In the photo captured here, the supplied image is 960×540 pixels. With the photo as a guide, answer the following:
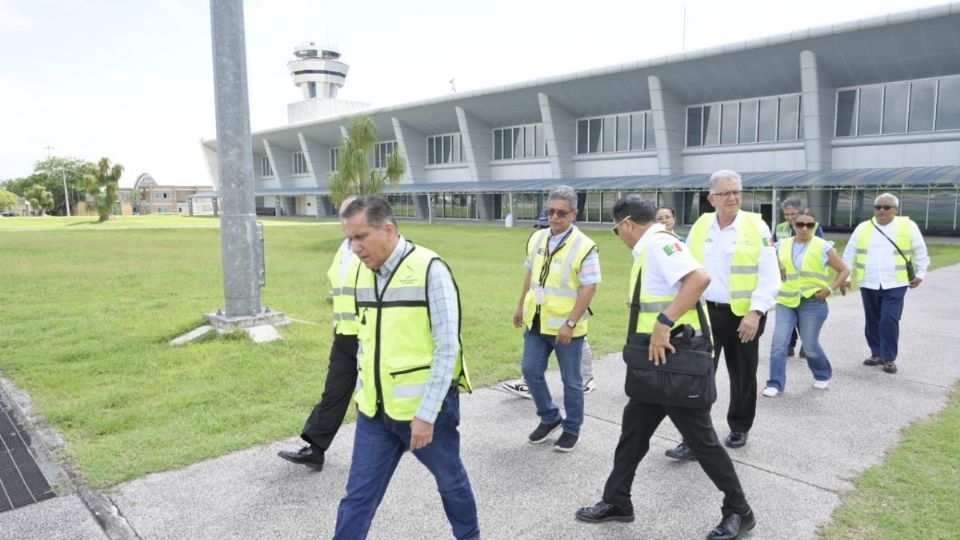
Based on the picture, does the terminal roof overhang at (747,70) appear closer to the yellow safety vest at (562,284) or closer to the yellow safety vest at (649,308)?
the yellow safety vest at (562,284)

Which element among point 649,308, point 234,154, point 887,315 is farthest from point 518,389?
point 234,154

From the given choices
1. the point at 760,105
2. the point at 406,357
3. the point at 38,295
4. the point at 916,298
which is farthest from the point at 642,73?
the point at 406,357

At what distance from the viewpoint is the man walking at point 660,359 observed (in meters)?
3.14

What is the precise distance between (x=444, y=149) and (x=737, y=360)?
47.9 meters

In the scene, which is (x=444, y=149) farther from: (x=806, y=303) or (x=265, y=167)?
(x=806, y=303)

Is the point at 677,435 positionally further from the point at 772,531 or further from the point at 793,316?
the point at 793,316

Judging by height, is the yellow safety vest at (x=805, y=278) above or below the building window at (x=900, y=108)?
below

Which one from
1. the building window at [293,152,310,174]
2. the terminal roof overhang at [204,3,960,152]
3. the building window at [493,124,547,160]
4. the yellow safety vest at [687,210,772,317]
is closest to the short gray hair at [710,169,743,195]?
the yellow safety vest at [687,210,772,317]

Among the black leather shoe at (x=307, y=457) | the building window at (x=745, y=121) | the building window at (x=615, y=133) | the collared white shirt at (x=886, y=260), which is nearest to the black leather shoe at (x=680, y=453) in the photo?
the black leather shoe at (x=307, y=457)

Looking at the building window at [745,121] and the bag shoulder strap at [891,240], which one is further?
the building window at [745,121]

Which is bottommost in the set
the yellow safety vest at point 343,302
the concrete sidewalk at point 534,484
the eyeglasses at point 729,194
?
the concrete sidewalk at point 534,484

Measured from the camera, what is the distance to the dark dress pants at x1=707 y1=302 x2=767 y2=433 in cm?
438

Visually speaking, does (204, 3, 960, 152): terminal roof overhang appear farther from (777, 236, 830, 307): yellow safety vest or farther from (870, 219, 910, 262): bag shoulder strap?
(777, 236, 830, 307): yellow safety vest

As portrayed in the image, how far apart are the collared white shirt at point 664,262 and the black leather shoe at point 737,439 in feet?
6.43
